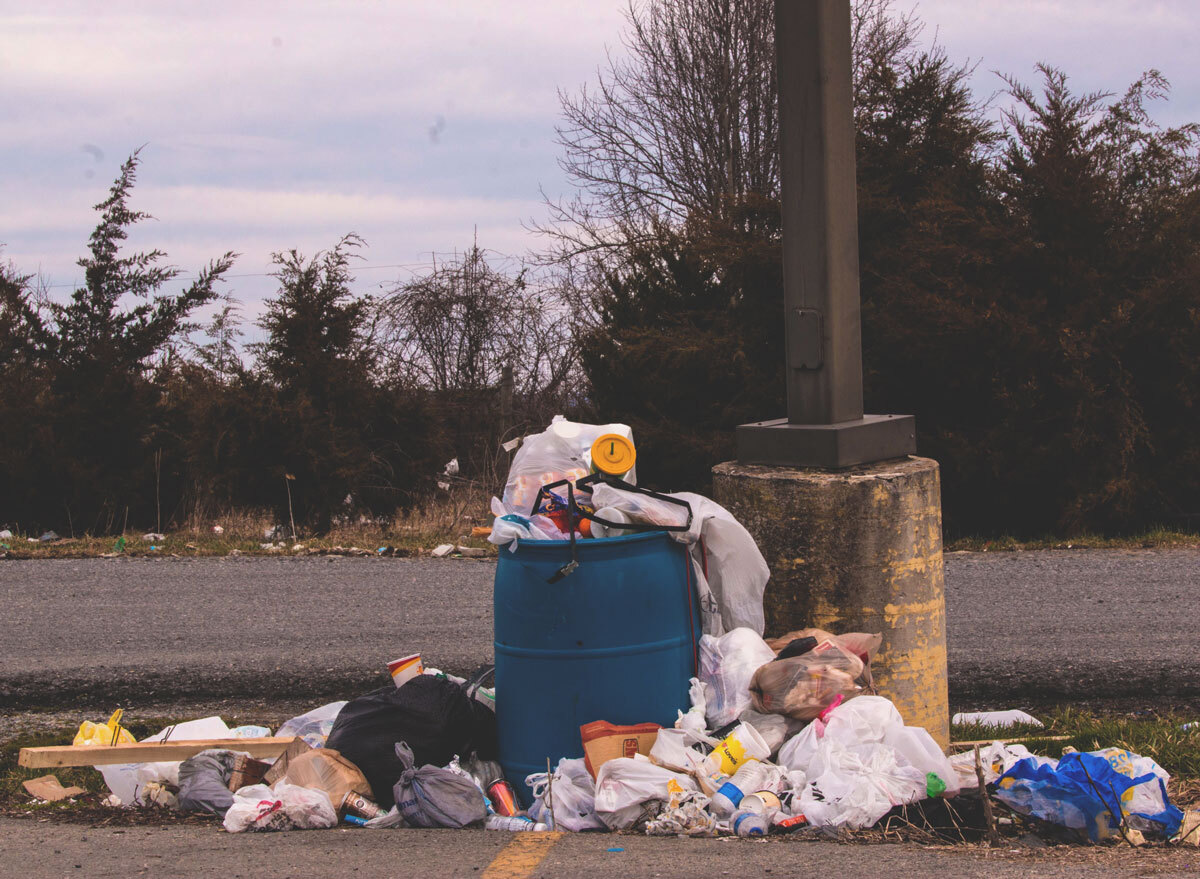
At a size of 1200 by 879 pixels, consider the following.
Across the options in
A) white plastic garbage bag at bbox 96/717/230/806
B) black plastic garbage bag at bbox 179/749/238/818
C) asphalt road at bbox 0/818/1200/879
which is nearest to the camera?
asphalt road at bbox 0/818/1200/879

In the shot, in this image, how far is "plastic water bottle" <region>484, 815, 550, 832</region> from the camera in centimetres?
387

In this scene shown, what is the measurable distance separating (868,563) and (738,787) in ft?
3.23

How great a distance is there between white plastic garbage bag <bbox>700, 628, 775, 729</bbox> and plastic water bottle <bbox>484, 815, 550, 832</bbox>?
0.73m

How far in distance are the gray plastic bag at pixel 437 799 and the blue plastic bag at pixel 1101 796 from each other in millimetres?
1815

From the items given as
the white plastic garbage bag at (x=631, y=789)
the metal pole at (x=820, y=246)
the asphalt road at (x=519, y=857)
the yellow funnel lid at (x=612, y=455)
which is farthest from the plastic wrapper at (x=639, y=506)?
the asphalt road at (x=519, y=857)

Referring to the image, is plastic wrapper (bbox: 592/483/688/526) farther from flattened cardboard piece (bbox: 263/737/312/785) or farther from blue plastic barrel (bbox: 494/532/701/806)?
flattened cardboard piece (bbox: 263/737/312/785)

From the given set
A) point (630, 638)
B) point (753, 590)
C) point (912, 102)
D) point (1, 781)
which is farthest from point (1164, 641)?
point (912, 102)

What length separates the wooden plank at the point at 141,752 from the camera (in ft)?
14.8

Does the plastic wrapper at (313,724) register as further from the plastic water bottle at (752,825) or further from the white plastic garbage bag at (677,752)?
the plastic water bottle at (752,825)

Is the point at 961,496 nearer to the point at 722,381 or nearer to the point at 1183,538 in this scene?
the point at 1183,538

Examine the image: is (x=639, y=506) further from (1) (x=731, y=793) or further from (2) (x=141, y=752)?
(2) (x=141, y=752)

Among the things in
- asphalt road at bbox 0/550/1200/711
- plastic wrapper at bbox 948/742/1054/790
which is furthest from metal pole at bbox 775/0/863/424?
asphalt road at bbox 0/550/1200/711

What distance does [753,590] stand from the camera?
14.1 feet

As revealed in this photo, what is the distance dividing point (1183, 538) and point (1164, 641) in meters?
3.74
